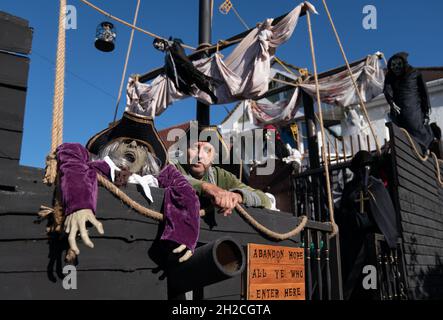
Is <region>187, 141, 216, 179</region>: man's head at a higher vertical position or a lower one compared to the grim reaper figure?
higher

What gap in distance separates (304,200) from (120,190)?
6.58 metres

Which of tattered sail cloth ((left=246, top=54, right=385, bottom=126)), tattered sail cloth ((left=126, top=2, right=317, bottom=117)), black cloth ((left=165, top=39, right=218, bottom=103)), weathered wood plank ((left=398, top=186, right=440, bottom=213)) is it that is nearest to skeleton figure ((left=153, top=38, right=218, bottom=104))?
black cloth ((left=165, top=39, right=218, bottom=103))

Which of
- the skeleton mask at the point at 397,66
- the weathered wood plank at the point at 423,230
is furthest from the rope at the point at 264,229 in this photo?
the skeleton mask at the point at 397,66

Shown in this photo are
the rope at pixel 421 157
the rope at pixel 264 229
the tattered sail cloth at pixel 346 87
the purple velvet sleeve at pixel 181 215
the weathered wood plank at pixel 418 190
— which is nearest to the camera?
the purple velvet sleeve at pixel 181 215

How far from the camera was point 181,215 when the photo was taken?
101 inches

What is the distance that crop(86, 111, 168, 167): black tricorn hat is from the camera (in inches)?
116

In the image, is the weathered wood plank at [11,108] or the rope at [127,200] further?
the rope at [127,200]

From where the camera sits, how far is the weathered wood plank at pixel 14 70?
2129 mm

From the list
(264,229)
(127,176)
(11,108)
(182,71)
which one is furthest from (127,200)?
(182,71)

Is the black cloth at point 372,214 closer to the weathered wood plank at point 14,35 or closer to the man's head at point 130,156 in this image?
the man's head at point 130,156

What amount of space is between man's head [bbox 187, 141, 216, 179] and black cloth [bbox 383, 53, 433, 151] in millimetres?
5804

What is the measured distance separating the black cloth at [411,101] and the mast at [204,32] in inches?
160

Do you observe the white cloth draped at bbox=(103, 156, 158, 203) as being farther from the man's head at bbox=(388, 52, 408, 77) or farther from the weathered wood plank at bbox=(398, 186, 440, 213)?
the man's head at bbox=(388, 52, 408, 77)
